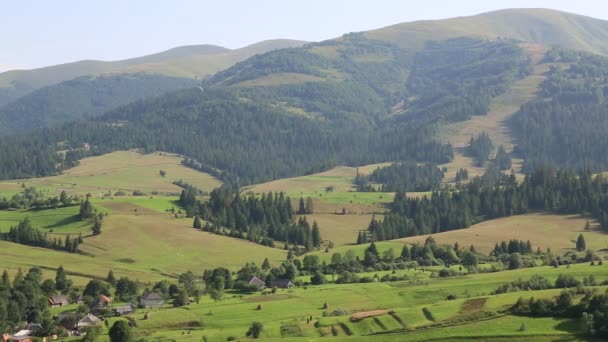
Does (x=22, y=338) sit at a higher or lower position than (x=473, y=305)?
lower

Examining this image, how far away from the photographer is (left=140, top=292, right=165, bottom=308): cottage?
422 feet

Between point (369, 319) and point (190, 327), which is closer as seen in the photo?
point (369, 319)

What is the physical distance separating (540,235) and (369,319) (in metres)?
→ 95.7

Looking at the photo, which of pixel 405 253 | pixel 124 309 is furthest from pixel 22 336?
pixel 405 253

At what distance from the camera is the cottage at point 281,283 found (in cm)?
14110

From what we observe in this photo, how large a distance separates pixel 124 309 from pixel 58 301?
14.3 m

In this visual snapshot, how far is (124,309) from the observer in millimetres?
125562

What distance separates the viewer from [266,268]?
159000 millimetres

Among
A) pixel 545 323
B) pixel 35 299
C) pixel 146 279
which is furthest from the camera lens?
pixel 146 279

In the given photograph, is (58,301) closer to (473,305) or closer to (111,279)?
(111,279)

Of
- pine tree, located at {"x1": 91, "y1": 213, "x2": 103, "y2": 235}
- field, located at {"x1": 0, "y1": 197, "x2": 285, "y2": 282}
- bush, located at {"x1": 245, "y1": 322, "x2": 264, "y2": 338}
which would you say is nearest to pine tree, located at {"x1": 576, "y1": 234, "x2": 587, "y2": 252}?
field, located at {"x1": 0, "y1": 197, "x2": 285, "y2": 282}

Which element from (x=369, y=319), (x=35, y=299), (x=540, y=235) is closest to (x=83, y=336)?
(x=35, y=299)

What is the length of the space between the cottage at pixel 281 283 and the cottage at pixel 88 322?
3308 centimetres

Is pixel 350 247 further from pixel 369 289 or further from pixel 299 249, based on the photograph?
pixel 369 289
